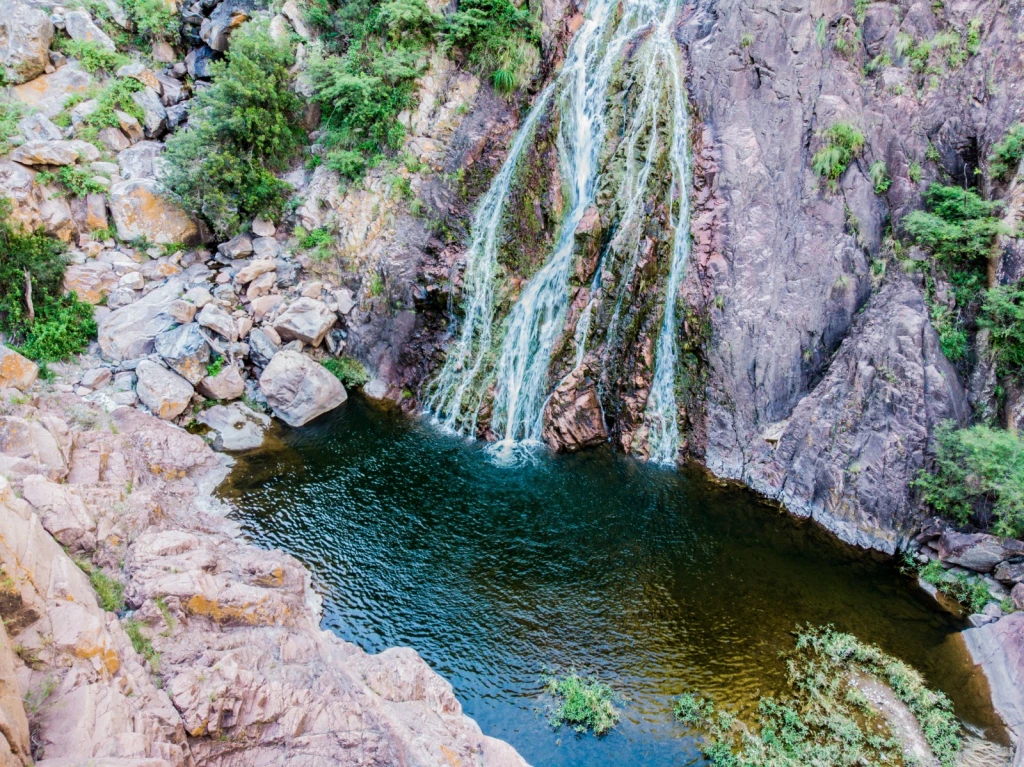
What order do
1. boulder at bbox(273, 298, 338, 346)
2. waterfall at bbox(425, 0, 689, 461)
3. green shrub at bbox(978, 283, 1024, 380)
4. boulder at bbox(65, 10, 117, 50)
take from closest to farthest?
green shrub at bbox(978, 283, 1024, 380) < waterfall at bbox(425, 0, 689, 461) < boulder at bbox(273, 298, 338, 346) < boulder at bbox(65, 10, 117, 50)

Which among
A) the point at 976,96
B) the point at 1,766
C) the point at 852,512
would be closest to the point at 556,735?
the point at 1,766

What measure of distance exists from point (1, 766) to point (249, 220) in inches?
800

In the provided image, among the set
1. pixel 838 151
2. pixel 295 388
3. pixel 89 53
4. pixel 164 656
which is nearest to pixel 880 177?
pixel 838 151

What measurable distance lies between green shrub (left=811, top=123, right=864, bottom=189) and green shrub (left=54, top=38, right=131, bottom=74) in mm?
26684

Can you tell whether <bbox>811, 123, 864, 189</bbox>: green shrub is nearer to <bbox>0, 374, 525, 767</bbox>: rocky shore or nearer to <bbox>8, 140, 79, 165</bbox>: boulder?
<bbox>0, 374, 525, 767</bbox>: rocky shore

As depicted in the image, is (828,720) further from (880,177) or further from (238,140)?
(238,140)

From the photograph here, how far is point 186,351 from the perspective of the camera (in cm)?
1797

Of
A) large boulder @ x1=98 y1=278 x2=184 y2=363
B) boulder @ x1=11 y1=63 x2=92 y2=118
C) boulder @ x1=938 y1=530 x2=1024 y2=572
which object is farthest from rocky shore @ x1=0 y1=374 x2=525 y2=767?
boulder @ x1=11 y1=63 x2=92 y2=118

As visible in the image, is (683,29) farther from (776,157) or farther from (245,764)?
(245,764)

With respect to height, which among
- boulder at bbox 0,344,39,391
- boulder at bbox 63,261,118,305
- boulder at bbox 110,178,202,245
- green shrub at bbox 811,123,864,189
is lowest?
boulder at bbox 0,344,39,391

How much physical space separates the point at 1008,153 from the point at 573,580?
14980mm

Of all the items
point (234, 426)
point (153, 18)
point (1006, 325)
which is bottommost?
point (234, 426)

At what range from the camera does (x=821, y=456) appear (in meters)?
15.1

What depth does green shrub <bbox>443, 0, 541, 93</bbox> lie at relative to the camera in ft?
67.6
